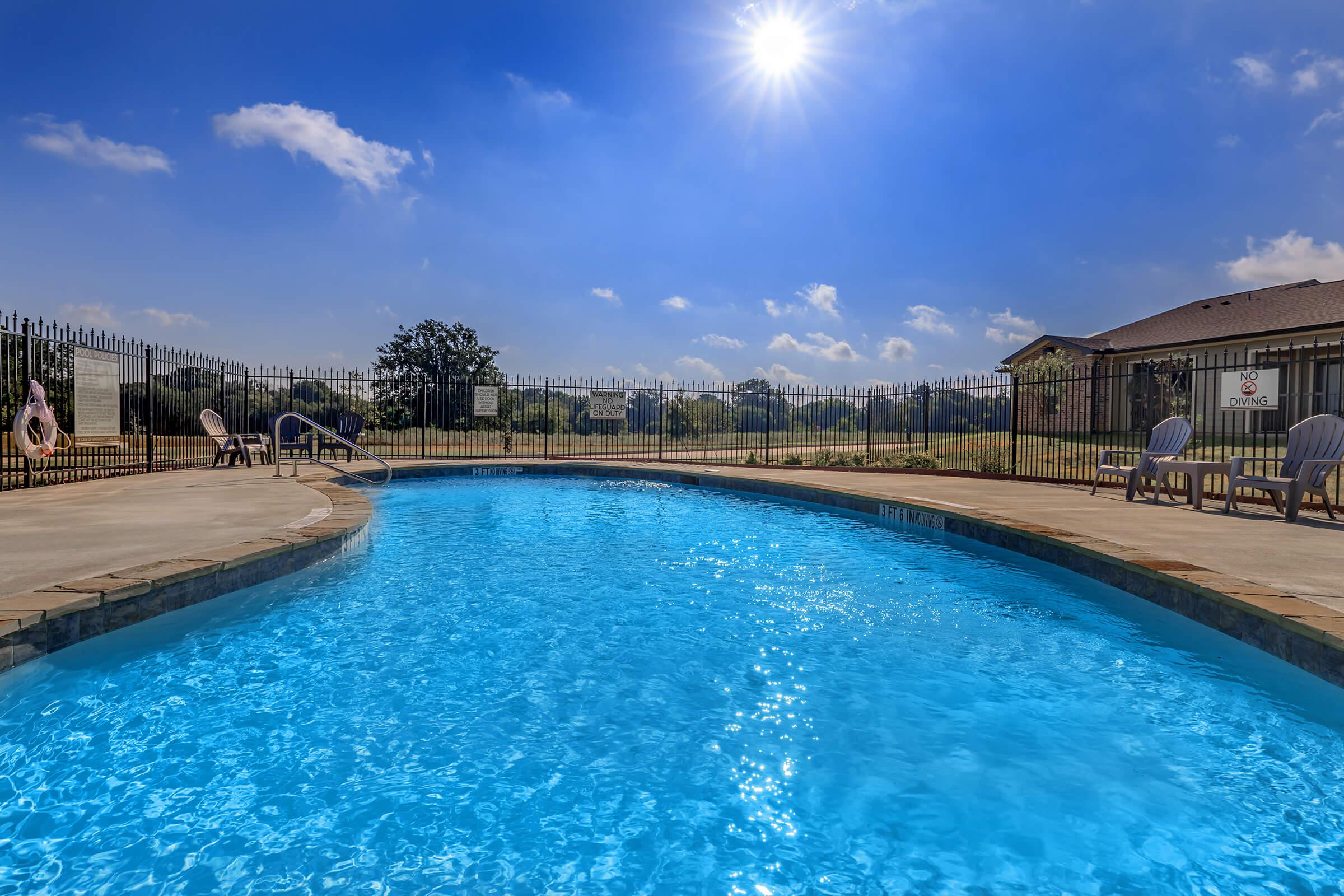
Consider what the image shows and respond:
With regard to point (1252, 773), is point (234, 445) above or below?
above

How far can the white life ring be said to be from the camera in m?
7.88

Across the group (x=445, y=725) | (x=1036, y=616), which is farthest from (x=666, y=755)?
(x=1036, y=616)

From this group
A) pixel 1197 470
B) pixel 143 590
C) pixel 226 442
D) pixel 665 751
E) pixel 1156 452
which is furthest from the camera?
pixel 226 442

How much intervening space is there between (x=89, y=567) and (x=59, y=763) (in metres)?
1.85

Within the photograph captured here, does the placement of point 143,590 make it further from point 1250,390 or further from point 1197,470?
point 1250,390

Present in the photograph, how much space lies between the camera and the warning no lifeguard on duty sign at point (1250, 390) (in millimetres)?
7930

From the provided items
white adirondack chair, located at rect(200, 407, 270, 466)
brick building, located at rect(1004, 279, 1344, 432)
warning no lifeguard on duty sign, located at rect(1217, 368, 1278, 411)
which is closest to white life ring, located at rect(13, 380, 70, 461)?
white adirondack chair, located at rect(200, 407, 270, 466)

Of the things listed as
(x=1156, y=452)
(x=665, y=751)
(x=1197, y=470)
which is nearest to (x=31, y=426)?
(x=665, y=751)

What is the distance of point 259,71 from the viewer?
10.0 m

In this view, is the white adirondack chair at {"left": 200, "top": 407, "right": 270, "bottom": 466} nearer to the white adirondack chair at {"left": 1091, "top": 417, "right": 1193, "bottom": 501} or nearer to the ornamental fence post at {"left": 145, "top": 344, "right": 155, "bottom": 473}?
the ornamental fence post at {"left": 145, "top": 344, "right": 155, "bottom": 473}

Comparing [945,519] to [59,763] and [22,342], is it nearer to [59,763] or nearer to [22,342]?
[59,763]

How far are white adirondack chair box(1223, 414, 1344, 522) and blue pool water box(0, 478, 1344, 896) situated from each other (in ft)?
12.0

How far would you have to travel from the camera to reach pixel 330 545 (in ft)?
16.8

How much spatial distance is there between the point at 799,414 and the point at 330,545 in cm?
1825
